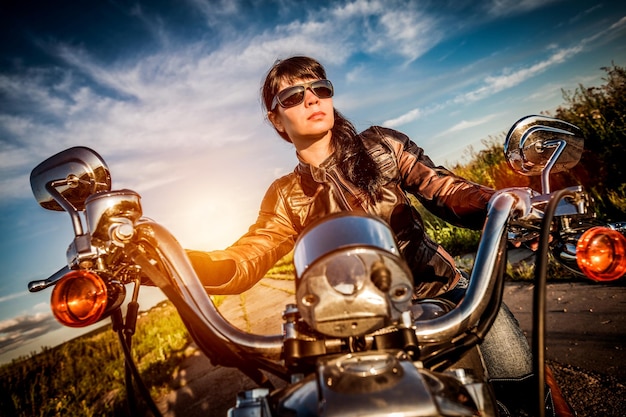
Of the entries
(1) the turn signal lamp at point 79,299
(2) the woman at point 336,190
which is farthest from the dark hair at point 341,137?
(1) the turn signal lamp at point 79,299

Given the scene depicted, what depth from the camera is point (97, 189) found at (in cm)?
116

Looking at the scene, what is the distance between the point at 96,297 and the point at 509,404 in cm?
160

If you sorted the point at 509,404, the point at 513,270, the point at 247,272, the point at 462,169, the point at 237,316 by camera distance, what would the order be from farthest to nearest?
the point at 462,169, the point at 237,316, the point at 513,270, the point at 247,272, the point at 509,404

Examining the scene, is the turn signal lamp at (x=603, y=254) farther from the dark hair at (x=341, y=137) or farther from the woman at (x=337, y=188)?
the dark hair at (x=341, y=137)

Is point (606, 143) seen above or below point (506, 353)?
above

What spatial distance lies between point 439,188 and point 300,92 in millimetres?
1074

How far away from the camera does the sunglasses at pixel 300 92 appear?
2111 mm

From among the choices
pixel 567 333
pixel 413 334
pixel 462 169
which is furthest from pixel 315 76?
pixel 462 169

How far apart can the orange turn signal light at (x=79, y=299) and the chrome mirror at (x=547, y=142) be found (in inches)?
59.7

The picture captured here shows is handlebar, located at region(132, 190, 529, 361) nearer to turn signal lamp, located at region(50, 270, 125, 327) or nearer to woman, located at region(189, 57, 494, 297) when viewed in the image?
turn signal lamp, located at region(50, 270, 125, 327)

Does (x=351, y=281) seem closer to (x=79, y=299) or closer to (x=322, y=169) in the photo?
(x=79, y=299)

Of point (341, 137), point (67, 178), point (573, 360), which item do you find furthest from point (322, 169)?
point (573, 360)

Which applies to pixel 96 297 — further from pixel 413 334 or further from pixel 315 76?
→ pixel 315 76

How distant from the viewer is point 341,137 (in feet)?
7.70
